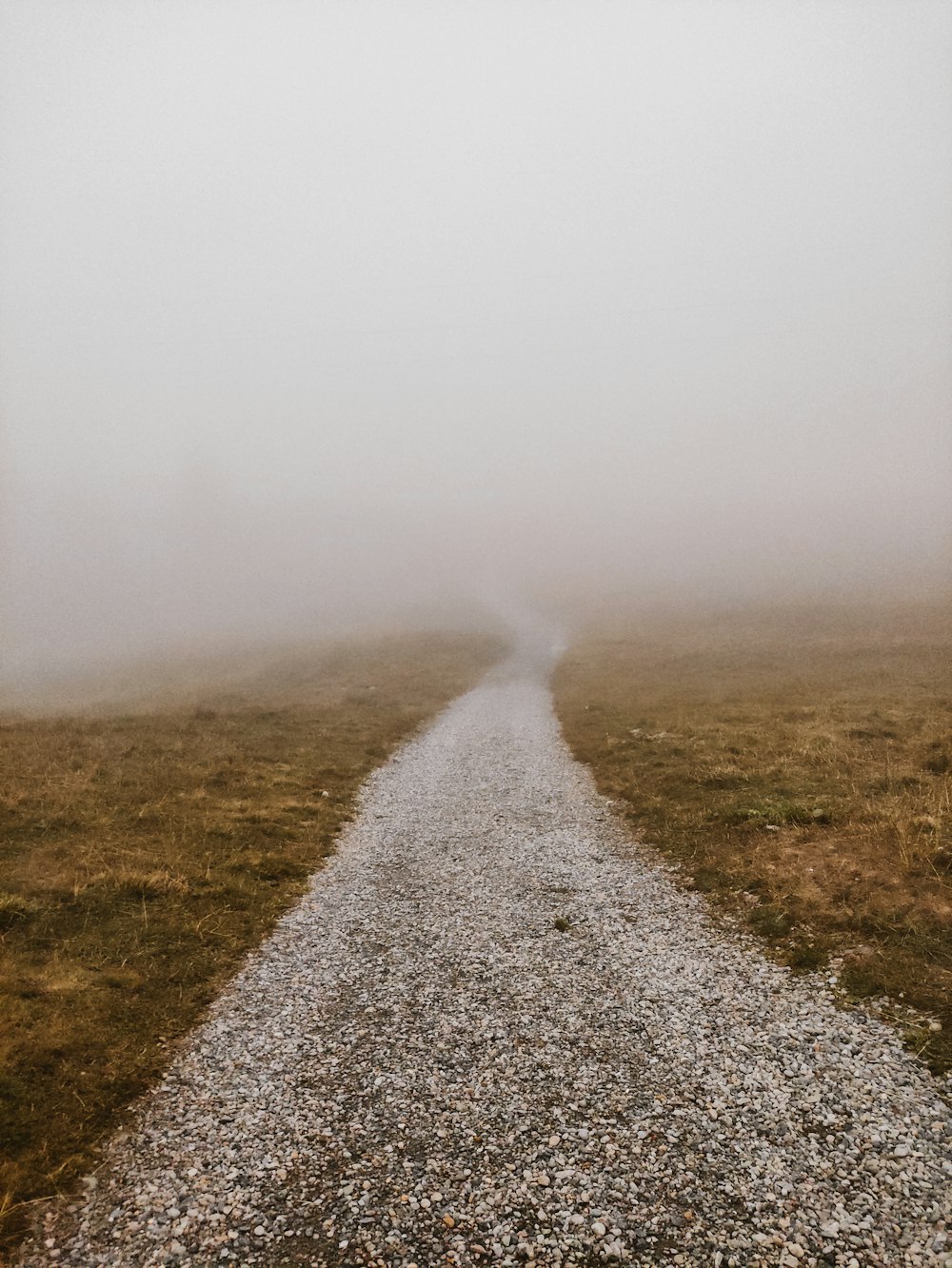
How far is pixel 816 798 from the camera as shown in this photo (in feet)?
64.2

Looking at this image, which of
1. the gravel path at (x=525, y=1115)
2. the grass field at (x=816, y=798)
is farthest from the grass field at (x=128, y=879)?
the grass field at (x=816, y=798)

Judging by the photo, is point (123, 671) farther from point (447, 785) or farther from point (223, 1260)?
point (223, 1260)

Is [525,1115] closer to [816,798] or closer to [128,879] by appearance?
[128,879]

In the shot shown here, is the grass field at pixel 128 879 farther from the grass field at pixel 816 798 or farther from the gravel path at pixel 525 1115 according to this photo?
the grass field at pixel 816 798

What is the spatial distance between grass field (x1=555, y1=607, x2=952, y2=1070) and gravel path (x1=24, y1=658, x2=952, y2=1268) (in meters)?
1.38

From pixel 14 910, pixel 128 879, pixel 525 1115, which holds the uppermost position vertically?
pixel 14 910

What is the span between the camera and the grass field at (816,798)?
40.9 ft

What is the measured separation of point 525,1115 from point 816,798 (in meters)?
14.6

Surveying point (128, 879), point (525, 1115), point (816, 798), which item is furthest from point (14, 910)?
point (816, 798)

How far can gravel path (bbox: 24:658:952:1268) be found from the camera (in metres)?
7.32

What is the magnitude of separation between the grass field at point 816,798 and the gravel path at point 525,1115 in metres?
1.38

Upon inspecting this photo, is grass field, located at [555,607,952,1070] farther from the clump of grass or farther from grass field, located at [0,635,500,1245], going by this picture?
the clump of grass

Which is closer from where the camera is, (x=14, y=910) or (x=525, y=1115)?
(x=525, y=1115)

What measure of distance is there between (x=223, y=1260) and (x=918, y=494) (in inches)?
7885
